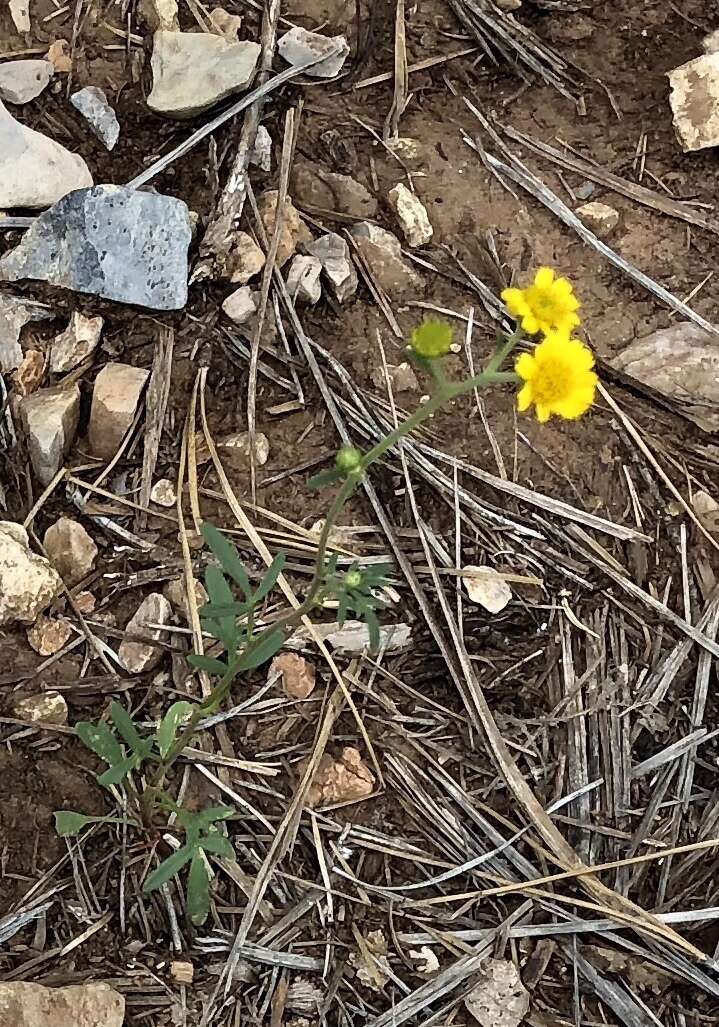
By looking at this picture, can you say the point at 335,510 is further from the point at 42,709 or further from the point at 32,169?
the point at 32,169

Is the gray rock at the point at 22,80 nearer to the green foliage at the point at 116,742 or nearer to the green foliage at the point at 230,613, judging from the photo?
the green foliage at the point at 230,613

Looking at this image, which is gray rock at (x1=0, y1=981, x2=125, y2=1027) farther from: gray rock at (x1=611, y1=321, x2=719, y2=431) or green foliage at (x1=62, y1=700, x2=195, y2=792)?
gray rock at (x1=611, y1=321, x2=719, y2=431)

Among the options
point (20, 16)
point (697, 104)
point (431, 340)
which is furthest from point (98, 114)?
point (697, 104)

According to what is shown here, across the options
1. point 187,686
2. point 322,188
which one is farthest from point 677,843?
point 322,188

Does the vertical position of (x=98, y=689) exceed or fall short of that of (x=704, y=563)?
it falls short

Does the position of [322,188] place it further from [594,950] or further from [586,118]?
[594,950]

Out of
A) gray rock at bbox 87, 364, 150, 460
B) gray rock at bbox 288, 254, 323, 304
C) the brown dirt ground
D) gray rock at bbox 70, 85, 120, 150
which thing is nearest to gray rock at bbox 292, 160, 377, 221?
the brown dirt ground

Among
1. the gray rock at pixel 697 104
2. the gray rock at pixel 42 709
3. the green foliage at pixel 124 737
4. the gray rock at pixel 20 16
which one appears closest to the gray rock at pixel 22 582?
the gray rock at pixel 42 709
